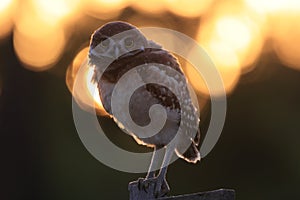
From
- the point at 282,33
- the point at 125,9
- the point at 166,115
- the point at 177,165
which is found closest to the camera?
the point at 166,115

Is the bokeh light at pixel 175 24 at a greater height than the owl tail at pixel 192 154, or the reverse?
the owl tail at pixel 192 154

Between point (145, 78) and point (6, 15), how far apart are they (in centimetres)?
2812

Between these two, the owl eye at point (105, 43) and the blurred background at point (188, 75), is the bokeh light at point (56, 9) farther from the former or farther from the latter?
the owl eye at point (105, 43)

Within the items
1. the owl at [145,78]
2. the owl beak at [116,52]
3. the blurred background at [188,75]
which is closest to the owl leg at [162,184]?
the owl at [145,78]

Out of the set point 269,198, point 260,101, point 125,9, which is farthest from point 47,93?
point 269,198

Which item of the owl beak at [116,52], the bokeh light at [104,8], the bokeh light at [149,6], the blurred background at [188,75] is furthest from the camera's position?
the bokeh light at [149,6]

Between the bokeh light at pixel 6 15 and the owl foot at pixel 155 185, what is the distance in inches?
1078

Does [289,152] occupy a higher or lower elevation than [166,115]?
lower

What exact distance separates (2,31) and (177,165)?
12.9 meters

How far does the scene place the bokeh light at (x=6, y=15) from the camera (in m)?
36.2

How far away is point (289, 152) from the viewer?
2869 cm

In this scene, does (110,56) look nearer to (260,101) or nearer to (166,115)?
(166,115)

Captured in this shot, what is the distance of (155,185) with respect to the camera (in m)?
8.76

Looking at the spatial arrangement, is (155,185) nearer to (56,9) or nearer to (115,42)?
(115,42)
